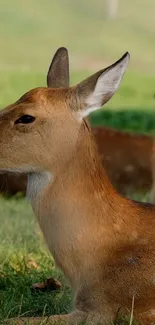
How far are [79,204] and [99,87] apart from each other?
0.56 m

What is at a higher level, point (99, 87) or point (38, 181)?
point (99, 87)

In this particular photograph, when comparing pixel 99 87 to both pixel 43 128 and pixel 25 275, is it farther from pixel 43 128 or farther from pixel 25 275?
pixel 25 275

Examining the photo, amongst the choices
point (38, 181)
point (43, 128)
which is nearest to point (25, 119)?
point (43, 128)

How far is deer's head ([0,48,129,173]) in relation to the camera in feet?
15.4

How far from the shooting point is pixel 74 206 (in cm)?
479

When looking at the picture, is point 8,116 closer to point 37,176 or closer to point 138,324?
point 37,176

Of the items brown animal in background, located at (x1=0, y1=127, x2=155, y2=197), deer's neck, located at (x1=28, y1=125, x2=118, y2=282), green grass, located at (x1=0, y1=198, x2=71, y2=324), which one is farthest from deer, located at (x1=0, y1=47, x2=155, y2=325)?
brown animal in background, located at (x1=0, y1=127, x2=155, y2=197)

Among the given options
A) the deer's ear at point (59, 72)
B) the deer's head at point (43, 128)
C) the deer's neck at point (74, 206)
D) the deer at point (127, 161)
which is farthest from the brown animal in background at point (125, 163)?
the deer's head at point (43, 128)

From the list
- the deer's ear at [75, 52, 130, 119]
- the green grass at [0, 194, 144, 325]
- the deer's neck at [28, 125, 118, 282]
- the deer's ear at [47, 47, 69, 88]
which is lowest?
the green grass at [0, 194, 144, 325]

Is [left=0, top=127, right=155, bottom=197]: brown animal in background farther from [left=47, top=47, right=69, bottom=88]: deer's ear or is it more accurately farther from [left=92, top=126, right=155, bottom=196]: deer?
[left=47, top=47, right=69, bottom=88]: deer's ear

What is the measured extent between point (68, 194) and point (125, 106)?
1377 centimetres

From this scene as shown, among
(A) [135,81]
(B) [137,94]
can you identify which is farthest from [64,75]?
(A) [135,81]

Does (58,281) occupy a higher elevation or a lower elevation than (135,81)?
lower

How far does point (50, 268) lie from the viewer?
620 cm
